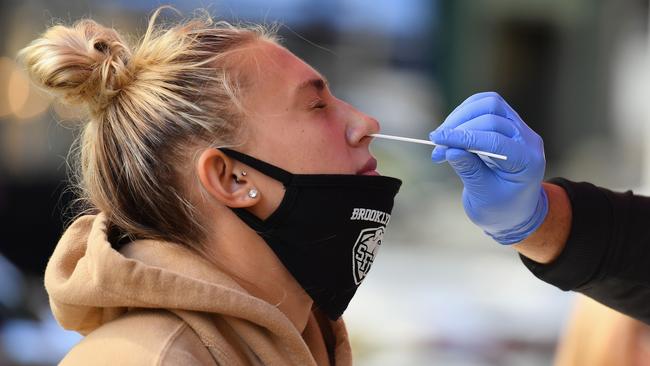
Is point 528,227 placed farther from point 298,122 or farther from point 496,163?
point 298,122

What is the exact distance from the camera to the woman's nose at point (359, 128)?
1.94 m

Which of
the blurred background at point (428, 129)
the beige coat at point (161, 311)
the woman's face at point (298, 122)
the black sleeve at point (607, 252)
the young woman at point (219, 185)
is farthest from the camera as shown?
the blurred background at point (428, 129)

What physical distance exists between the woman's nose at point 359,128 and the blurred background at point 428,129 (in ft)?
9.89

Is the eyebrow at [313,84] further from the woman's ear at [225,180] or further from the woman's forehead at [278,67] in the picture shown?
the woman's ear at [225,180]

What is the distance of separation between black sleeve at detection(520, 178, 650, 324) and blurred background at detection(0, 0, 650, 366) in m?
2.77

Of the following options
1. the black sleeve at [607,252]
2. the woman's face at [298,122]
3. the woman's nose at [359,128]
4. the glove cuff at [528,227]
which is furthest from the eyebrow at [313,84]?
the black sleeve at [607,252]

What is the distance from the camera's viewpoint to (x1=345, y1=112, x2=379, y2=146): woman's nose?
1.94 m

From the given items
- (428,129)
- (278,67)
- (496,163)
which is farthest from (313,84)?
(428,129)

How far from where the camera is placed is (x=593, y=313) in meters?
2.48

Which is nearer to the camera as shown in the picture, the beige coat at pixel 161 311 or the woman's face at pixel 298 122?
the beige coat at pixel 161 311

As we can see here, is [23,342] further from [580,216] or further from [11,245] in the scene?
[580,216]

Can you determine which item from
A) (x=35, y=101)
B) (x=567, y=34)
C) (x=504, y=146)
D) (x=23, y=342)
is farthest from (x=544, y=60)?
(x=504, y=146)

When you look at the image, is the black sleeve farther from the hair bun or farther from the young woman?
the hair bun

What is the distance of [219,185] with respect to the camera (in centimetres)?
180
